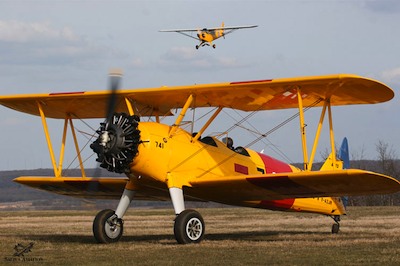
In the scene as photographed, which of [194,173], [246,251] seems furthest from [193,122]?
[246,251]

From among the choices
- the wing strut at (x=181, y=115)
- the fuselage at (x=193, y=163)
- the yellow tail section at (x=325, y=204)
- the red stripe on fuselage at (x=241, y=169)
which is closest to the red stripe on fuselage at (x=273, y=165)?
the fuselage at (x=193, y=163)

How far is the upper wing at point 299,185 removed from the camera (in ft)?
47.1

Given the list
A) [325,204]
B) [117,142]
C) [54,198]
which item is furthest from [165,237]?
[54,198]

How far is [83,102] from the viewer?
17.6 meters

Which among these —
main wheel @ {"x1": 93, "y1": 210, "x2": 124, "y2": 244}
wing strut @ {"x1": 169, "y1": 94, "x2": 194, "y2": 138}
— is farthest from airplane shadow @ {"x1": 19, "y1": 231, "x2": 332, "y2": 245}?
wing strut @ {"x1": 169, "y1": 94, "x2": 194, "y2": 138}

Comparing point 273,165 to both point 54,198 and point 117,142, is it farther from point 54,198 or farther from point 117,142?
point 54,198

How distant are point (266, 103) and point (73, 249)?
19.6 feet

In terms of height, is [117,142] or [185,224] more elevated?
[117,142]

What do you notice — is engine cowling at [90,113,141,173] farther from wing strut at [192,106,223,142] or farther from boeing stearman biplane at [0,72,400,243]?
wing strut at [192,106,223,142]

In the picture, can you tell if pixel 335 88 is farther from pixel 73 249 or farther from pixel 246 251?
pixel 73 249

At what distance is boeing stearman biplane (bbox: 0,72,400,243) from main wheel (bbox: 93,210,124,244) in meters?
0.02

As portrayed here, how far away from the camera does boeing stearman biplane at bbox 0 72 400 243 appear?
1426 centimetres

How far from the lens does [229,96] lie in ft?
53.6

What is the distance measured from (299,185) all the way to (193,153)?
2348mm
